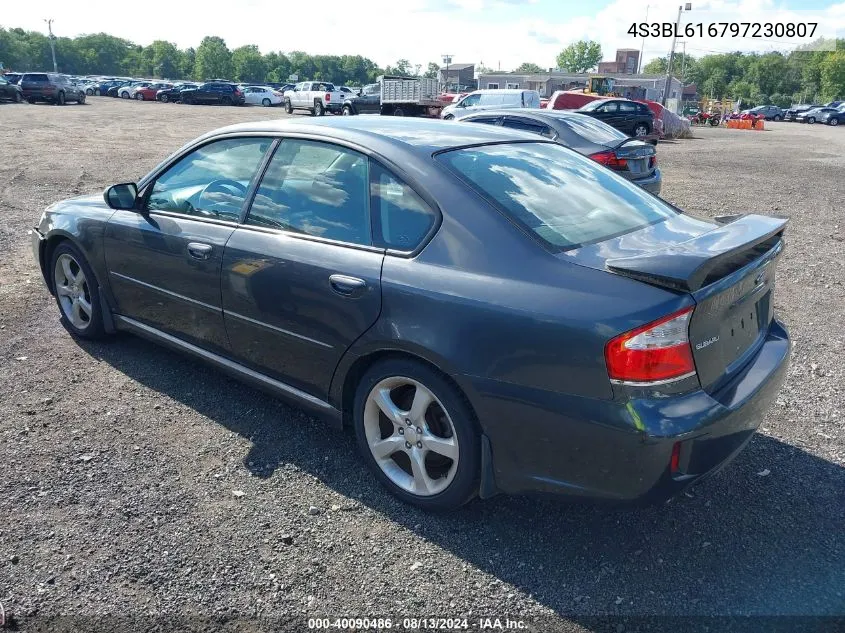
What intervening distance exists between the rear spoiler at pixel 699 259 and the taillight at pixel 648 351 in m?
0.12

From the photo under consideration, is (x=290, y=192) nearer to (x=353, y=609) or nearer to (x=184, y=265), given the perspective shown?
(x=184, y=265)

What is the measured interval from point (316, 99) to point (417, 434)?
3616 centimetres

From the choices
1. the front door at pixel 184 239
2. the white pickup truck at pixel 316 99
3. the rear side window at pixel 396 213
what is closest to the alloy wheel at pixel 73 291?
the front door at pixel 184 239

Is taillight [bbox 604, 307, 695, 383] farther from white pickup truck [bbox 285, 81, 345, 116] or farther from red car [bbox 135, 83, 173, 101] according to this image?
red car [bbox 135, 83, 173, 101]

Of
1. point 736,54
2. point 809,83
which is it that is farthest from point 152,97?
point 736,54

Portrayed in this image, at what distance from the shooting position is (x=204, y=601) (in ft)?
8.20

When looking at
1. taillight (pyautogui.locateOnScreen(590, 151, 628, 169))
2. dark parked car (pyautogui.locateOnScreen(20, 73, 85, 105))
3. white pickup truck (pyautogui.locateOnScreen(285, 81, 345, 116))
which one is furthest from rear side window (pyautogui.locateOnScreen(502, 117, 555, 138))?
dark parked car (pyautogui.locateOnScreen(20, 73, 85, 105))

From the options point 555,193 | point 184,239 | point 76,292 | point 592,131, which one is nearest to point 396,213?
point 555,193

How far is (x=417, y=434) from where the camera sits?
291cm

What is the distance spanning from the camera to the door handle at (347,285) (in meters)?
2.91

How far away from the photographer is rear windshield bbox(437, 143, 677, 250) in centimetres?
283

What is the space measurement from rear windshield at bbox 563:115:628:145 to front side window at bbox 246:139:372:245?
7264 millimetres

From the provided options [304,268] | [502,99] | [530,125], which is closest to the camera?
[304,268]

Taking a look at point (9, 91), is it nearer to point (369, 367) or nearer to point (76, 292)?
point (76, 292)
